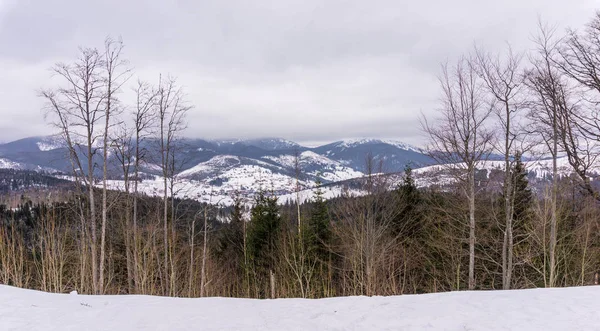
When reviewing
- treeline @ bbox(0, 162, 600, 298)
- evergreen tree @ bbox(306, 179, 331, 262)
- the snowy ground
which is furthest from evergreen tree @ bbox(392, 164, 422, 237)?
the snowy ground

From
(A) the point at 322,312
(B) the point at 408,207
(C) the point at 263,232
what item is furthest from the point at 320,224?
(A) the point at 322,312

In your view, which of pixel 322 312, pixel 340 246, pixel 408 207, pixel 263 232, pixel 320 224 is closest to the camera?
pixel 322 312

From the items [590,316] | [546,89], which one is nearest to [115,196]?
[590,316]

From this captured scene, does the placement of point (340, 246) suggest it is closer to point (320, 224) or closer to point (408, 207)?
point (320, 224)

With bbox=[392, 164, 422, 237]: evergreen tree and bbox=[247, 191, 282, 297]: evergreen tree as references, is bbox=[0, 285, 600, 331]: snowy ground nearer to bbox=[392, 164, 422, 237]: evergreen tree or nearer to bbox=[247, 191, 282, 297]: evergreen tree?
bbox=[392, 164, 422, 237]: evergreen tree

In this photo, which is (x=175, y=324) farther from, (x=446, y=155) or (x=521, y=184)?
(x=521, y=184)

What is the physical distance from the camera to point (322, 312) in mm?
6637

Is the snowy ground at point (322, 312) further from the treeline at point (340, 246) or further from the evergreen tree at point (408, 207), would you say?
the evergreen tree at point (408, 207)

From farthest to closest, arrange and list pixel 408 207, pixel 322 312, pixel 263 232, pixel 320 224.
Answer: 1. pixel 263 232
2. pixel 320 224
3. pixel 408 207
4. pixel 322 312

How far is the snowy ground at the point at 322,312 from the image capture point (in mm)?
5680

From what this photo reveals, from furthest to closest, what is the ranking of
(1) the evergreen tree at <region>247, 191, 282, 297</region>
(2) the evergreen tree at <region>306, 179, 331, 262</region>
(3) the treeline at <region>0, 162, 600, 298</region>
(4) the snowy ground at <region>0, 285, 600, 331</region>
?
(1) the evergreen tree at <region>247, 191, 282, 297</region> → (2) the evergreen tree at <region>306, 179, 331, 262</region> → (3) the treeline at <region>0, 162, 600, 298</region> → (4) the snowy ground at <region>0, 285, 600, 331</region>

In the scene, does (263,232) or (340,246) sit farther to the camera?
(263,232)

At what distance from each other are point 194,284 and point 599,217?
2257cm

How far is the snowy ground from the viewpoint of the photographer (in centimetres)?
568
